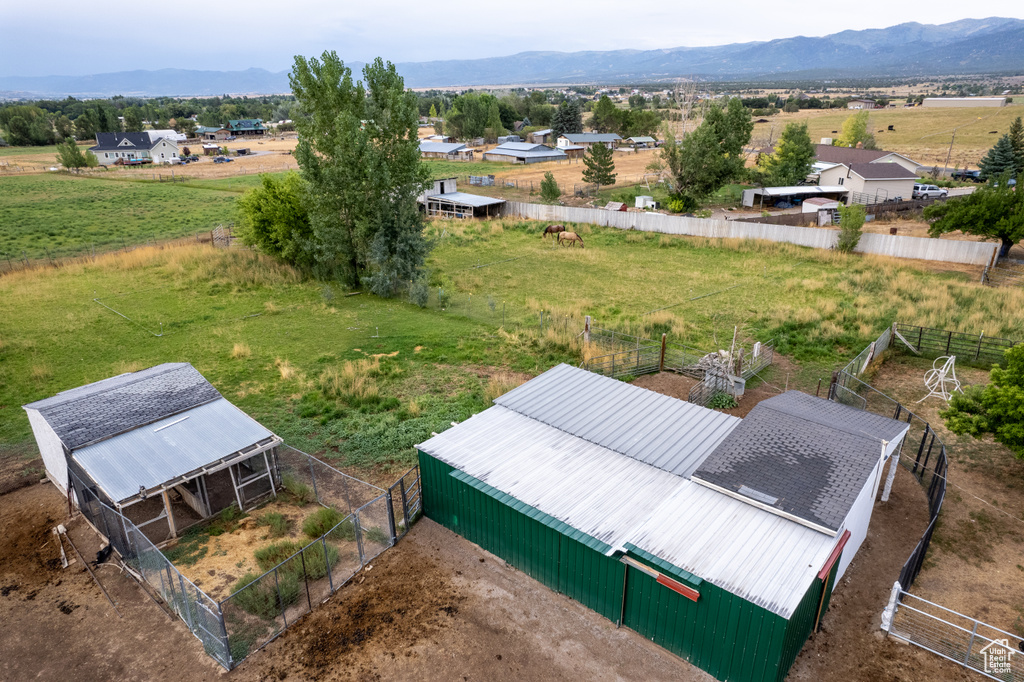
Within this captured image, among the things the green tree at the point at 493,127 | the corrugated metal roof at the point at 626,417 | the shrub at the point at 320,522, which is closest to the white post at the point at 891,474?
the corrugated metal roof at the point at 626,417

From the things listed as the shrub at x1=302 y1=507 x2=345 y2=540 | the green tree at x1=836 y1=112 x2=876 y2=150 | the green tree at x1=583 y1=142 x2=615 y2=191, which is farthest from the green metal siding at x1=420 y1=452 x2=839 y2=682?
the green tree at x1=836 y1=112 x2=876 y2=150

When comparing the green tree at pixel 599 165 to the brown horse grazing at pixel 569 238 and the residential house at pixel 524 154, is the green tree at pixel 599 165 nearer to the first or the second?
the brown horse grazing at pixel 569 238

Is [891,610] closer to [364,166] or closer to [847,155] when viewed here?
[364,166]

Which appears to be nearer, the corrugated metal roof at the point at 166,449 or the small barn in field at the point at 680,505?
the small barn in field at the point at 680,505

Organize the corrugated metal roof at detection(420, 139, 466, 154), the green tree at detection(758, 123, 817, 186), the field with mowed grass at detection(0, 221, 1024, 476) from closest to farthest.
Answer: the field with mowed grass at detection(0, 221, 1024, 476)
the green tree at detection(758, 123, 817, 186)
the corrugated metal roof at detection(420, 139, 466, 154)

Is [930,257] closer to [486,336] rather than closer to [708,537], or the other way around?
[486,336]

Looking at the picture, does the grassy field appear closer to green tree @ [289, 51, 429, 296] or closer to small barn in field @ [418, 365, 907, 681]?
green tree @ [289, 51, 429, 296]
